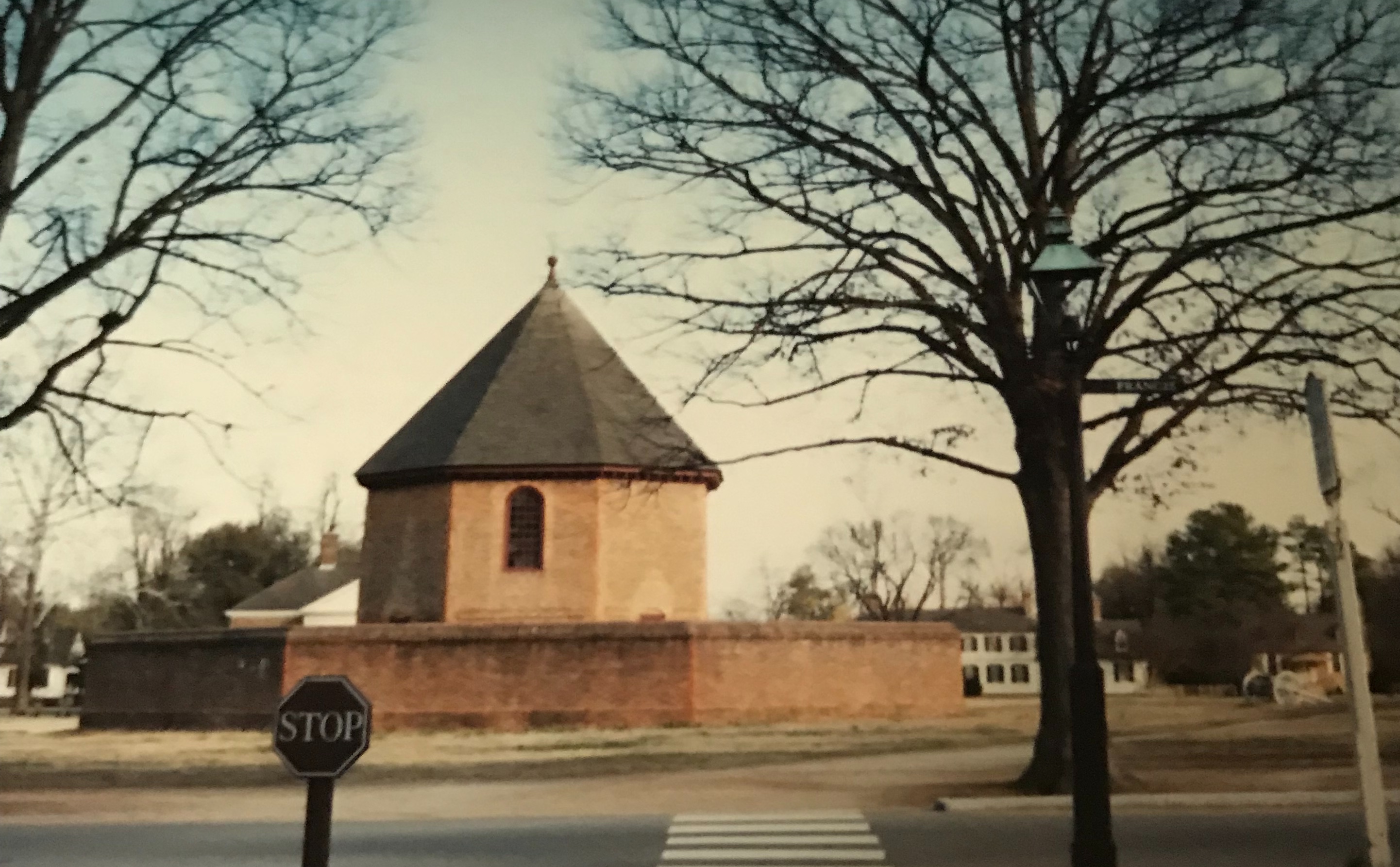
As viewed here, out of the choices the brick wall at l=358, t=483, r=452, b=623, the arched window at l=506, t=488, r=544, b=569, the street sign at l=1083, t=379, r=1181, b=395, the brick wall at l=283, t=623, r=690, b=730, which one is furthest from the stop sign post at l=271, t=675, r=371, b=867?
the brick wall at l=358, t=483, r=452, b=623

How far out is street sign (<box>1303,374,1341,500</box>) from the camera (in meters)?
6.59

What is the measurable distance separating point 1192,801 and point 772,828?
5.14 metres

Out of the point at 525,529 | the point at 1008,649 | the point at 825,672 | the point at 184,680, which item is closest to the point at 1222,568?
the point at 1008,649

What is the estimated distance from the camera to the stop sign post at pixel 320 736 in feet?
17.0

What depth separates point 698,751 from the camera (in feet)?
66.2

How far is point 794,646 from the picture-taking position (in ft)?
90.2

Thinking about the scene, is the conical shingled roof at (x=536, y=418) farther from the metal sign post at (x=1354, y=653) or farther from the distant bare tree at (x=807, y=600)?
the distant bare tree at (x=807, y=600)

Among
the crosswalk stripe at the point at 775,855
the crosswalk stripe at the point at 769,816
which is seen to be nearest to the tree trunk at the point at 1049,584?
the crosswalk stripe at the point at 769,816

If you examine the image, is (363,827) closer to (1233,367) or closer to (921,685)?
(1233,367)

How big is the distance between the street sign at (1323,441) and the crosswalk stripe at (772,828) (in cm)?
646

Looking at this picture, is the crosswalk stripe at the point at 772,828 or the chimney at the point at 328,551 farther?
the chimney at the point at 328,551

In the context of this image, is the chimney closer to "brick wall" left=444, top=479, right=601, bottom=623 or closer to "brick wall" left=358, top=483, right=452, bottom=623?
"brick wall" left=358, top=483, right=452, bottom=623

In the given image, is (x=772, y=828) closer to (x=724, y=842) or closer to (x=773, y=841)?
(x=773, y=841)

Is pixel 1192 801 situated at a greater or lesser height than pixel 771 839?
greater
